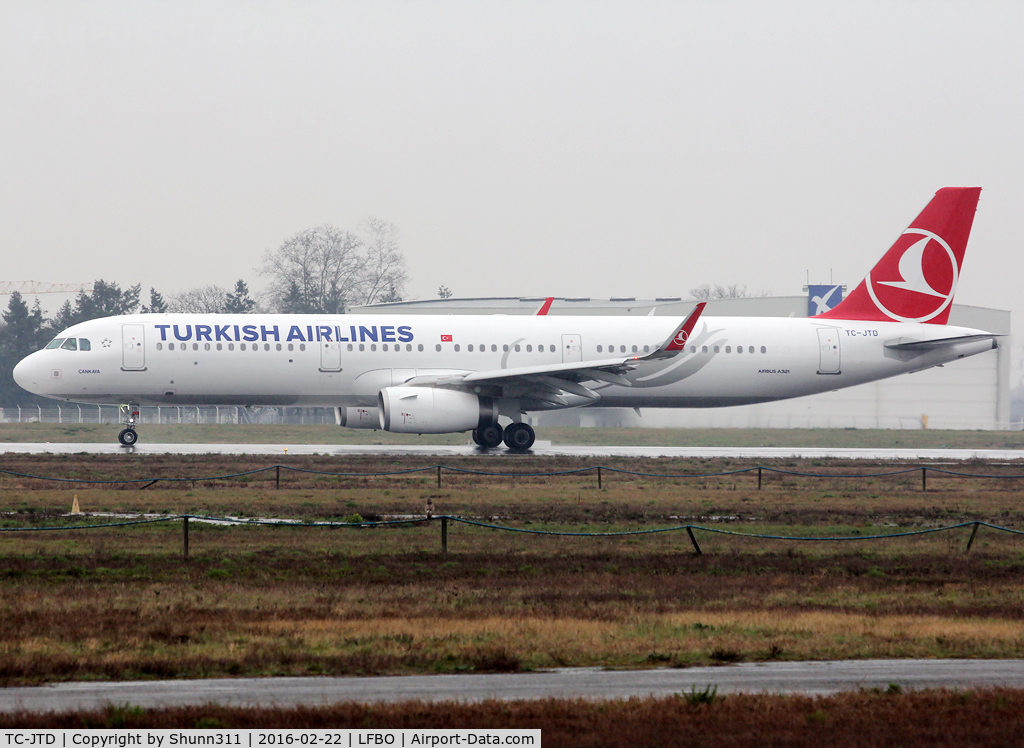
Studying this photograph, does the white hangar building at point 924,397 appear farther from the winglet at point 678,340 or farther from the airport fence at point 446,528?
the airport fence at point 446,528

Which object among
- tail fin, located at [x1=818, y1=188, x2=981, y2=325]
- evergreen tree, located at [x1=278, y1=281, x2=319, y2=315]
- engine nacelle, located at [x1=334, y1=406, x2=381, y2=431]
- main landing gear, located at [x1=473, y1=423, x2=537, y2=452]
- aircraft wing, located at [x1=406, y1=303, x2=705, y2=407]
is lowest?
main landing gear, located at [x1=473, y1=423, x2=537, y2=452]

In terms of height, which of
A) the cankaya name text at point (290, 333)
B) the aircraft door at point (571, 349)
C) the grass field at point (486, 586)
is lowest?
the grass field at point (486, 586)

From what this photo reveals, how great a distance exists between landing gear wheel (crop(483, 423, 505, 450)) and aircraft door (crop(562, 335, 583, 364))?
10.00 ft

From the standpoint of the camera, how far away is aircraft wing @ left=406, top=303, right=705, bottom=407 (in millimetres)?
34062

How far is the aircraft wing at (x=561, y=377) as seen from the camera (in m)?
34.1

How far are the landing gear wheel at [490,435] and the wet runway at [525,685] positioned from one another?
84.8ft

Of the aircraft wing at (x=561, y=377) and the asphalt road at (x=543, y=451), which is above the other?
the aircraft wing at (x=561, y=377)

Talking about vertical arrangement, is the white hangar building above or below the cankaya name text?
below

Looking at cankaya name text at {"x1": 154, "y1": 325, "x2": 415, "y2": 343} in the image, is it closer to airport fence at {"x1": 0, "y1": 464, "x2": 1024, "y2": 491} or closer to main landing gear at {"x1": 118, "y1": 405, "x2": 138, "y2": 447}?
main landing gear at {"x1": 118, "y1": 405, "x2": 138, "y2": 447}

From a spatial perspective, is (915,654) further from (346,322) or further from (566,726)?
(346,322)

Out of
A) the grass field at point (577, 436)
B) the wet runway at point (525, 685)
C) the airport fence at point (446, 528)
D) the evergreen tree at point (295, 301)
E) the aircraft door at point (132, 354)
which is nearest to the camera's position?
the wet runway at point (525, 685)

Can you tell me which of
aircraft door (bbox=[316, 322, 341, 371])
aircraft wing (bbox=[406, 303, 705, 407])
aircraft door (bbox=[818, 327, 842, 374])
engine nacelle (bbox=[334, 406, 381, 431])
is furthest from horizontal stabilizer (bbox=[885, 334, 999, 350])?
aircraft door (bbox=[316, 322, 341, 371])

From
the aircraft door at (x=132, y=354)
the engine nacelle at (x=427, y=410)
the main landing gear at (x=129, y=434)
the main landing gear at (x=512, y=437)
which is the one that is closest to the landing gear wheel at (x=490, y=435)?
the main landing gear at (x=512, y=437)

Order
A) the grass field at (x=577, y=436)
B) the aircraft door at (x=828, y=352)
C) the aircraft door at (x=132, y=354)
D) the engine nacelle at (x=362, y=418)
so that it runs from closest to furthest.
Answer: the aircraft door at (x=132, y=354) < the engine nacelle at (x=362, y=418) < the aircraft door at (x=828, y=352) < the grass field at (x=577, y=436)
